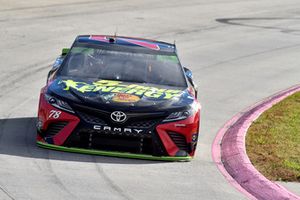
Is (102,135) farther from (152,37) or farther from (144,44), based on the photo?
(152,37)

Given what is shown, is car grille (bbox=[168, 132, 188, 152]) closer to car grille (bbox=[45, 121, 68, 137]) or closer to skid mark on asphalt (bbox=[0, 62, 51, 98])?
car grille (bbox=[45, 121, 68, 137])

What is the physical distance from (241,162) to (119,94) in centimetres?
187

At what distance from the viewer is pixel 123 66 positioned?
12.1 meters

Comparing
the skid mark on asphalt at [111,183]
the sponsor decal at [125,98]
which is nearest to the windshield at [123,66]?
the sponsor decal at [125,98]

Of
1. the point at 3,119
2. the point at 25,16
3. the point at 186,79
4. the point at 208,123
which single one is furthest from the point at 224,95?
the point at 25,16

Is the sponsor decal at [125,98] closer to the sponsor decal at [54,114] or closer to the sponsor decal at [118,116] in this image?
the sponsor decal at [118,116]

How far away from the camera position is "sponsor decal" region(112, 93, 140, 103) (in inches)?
422

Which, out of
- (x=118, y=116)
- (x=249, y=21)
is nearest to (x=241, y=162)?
(x=118, y=116)

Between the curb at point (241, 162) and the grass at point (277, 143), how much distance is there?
0.13m

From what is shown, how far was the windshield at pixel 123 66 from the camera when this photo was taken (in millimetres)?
11875

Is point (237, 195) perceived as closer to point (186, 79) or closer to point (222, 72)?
point (186, 79)

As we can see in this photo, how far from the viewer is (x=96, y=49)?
490 inches

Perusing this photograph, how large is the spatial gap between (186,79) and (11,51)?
28.6 feet

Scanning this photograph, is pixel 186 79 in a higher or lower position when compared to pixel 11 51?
higher
